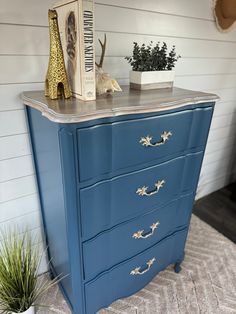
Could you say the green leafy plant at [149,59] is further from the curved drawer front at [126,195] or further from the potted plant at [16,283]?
the potted plant at [16,283]

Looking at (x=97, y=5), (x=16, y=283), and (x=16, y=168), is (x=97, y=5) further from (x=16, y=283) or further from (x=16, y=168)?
(x=16, y=283)

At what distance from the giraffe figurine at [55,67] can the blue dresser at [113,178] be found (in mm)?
55

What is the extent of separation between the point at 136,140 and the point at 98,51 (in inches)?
23.0

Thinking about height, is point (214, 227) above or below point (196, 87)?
below

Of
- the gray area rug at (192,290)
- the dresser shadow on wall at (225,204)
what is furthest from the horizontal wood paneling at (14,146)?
the dresser shadow on wall at (225,204)

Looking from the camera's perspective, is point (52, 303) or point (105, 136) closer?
point (105, 136)

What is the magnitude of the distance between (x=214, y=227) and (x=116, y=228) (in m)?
1.24

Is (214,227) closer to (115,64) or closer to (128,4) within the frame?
(115,64)

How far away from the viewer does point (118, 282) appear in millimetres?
1133

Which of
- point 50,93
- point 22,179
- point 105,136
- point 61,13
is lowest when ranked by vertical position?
point 22,179

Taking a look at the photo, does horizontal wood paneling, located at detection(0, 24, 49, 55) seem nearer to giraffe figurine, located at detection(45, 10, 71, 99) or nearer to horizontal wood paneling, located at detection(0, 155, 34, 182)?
giraffe figurine, located at detection(45, 10, 71, 99)

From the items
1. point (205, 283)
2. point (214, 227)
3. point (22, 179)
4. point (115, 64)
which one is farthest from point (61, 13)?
point (214, 227)

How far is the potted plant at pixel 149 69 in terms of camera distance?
112 centimetres

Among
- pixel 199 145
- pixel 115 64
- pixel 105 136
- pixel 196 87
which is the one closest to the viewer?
pixel 105 136
